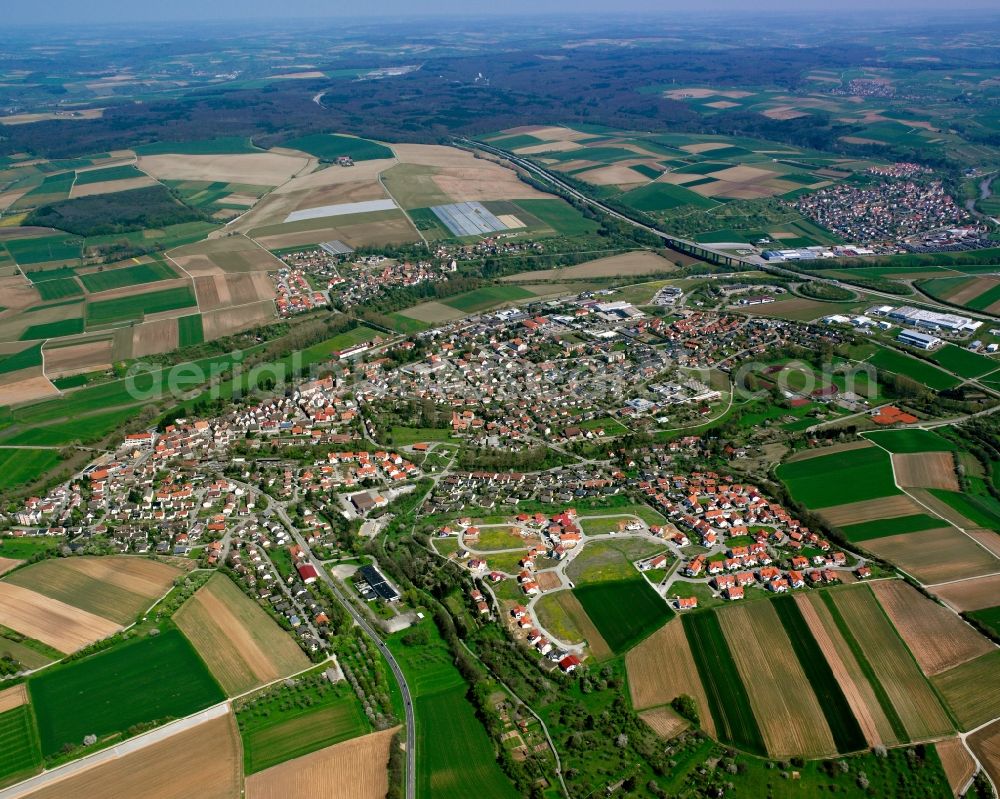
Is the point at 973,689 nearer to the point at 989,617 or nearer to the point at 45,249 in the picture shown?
the point at 989,617

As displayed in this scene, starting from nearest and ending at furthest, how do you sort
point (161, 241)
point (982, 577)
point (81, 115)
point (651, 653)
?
point (651, 653)
point (982, 577)
point (161, 241)
point (81, 115)

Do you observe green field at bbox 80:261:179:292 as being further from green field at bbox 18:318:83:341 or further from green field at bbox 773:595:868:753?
green field at bbox 773:595:868:753

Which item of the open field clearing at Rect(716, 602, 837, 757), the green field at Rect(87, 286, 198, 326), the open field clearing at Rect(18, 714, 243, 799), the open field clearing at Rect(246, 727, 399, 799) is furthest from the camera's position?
the green field at Rect(87, 286, 198, 326)

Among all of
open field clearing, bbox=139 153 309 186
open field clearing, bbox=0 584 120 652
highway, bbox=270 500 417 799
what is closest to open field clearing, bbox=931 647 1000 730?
highway, bbox=270 500 417 799

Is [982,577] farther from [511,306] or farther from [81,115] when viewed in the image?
[81,115]

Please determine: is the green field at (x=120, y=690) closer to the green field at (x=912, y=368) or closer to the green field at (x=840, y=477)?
the green field at (x=840, y=477)

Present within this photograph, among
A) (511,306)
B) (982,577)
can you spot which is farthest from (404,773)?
(511,306)
